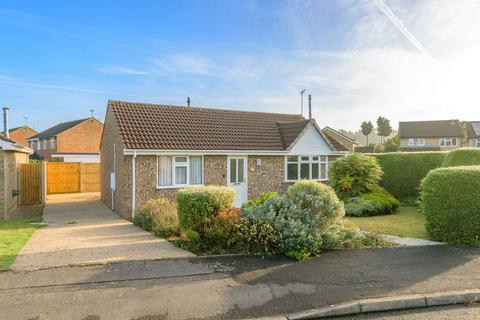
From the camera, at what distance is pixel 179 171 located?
1498 centimetres

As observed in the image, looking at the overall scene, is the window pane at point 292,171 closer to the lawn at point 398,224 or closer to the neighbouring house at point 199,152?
the neighbouring house at point 199,152

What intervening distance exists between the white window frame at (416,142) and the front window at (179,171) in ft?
181

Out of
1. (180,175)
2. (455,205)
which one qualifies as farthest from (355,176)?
(180,175)

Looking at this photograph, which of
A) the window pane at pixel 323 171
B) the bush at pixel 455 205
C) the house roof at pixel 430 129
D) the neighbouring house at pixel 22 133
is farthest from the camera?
the house roof at pixel 430 129

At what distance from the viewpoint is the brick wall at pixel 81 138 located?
41125 mm

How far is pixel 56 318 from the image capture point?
4738 millimetres

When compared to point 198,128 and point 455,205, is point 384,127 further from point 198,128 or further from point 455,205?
point 455,205

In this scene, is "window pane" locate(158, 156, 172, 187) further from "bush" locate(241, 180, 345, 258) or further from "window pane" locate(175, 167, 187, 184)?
"bush" locate(241, 180, 345, 258)

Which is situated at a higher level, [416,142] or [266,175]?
[416,142]

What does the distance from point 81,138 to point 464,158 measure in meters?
40.6

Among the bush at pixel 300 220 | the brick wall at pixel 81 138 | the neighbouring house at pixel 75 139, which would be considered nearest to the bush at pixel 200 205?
the bush at pixel 300 220

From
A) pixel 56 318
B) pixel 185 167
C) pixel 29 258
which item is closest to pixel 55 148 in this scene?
pixel 185 167

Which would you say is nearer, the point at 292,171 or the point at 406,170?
the point at 292,171

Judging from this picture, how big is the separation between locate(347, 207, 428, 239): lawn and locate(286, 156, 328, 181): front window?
15.3 ft
